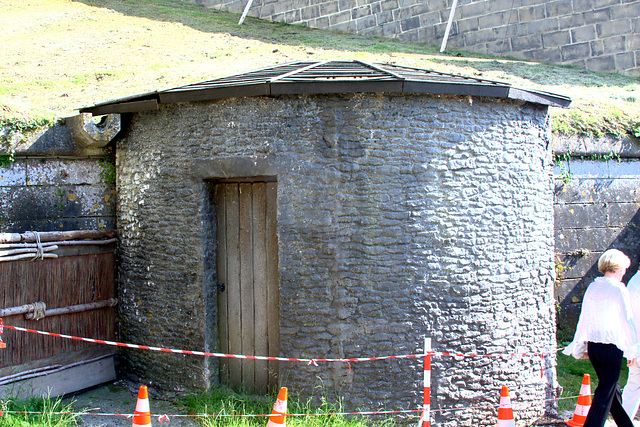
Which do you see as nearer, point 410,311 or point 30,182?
point 410,311

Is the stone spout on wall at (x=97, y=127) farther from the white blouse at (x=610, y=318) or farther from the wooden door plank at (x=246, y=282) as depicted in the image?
the white blouse at (x=610, y=318)

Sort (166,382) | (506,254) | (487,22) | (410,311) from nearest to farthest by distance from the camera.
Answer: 1. (410,311)
2. (506,254)
3. (166,382)
4. (487,22)

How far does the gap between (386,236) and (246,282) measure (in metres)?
1.69

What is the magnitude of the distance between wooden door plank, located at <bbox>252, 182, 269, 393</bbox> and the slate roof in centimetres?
108

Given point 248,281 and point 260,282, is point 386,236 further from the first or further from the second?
point 248,281

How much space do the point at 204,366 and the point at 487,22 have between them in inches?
491

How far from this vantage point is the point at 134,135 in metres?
6.57

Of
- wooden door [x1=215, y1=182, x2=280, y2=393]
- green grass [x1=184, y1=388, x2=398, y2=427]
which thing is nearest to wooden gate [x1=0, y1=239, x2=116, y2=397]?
green grass [x1=184, y1=388, x2=398, y2=427]

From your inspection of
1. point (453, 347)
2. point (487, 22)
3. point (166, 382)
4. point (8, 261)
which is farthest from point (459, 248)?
point (487, 22)

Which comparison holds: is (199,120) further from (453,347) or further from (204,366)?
(453,347)

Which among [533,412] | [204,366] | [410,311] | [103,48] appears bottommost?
[533,412]

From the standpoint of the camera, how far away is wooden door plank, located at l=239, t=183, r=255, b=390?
6074mm

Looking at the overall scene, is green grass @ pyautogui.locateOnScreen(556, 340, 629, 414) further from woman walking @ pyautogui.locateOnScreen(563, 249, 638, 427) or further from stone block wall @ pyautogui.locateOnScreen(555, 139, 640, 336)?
woman walking @ pyautogui.locateOnScreen(563, 249, 638, 427)

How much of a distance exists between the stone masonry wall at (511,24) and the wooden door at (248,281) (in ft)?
36.2
